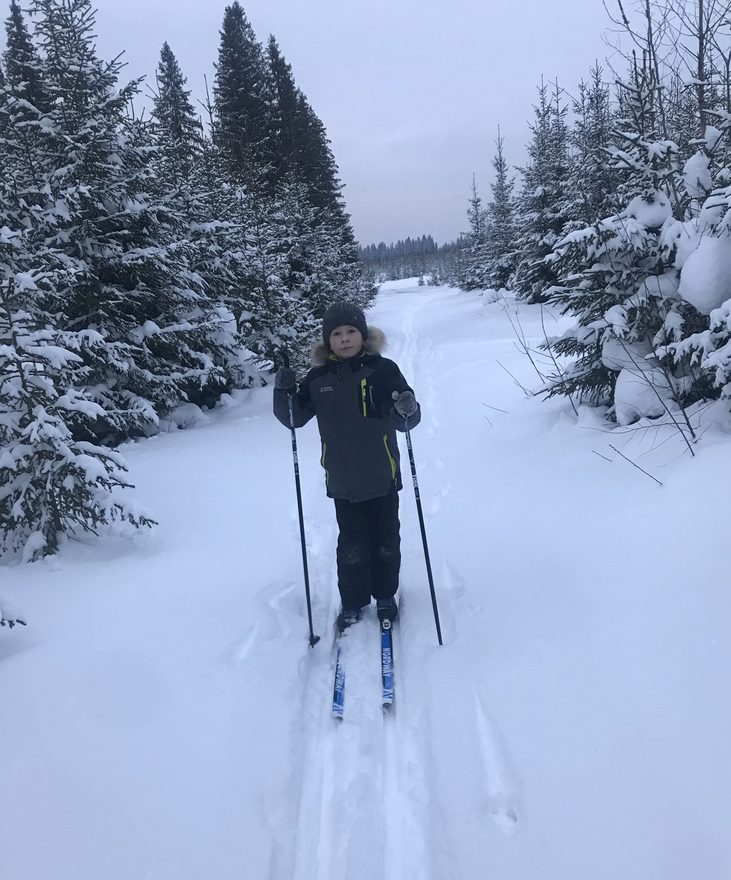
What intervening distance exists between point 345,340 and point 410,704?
239 centimetres

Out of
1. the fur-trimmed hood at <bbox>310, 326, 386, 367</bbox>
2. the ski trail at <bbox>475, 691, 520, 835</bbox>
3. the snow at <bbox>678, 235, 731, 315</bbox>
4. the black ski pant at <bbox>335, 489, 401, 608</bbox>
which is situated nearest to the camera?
the ski trail at <bbox>475, 691, 520, 835</bbox>

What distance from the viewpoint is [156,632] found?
382 cm

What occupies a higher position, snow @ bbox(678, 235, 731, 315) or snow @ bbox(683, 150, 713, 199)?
snow @ bbox(683, 150, 713, 199)

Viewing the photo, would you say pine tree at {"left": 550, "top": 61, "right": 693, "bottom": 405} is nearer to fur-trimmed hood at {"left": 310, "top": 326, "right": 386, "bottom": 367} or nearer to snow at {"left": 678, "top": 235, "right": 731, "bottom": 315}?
snow at {"left": 678, "top": 235, "right": 731, "bottom": 315}

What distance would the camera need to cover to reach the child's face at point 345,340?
376 centimetres

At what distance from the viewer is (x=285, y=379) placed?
12.8 feet

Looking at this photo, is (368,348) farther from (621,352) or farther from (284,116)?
(284,116)

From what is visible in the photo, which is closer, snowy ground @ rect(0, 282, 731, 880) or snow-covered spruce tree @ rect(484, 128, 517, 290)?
snowy ground @ rect(0, 282, 731, 880)

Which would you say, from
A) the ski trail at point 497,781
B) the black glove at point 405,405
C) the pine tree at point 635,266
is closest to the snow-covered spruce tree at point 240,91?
the pine tree at point 635,266

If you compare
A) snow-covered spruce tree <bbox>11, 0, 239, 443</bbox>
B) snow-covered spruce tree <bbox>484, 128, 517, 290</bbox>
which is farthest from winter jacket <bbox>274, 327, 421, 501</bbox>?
snow-covered spruce tree <bbox>484, 128, 517, 290</bbox>

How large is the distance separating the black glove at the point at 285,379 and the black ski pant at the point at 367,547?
0.93 meters

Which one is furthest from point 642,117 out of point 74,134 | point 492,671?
point 74,134

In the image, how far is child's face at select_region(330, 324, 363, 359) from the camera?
3760 millimetres

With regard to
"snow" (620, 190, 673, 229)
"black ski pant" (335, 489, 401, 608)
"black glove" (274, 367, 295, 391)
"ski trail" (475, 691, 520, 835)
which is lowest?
"ski trail" (475, 691, 520, 835)
